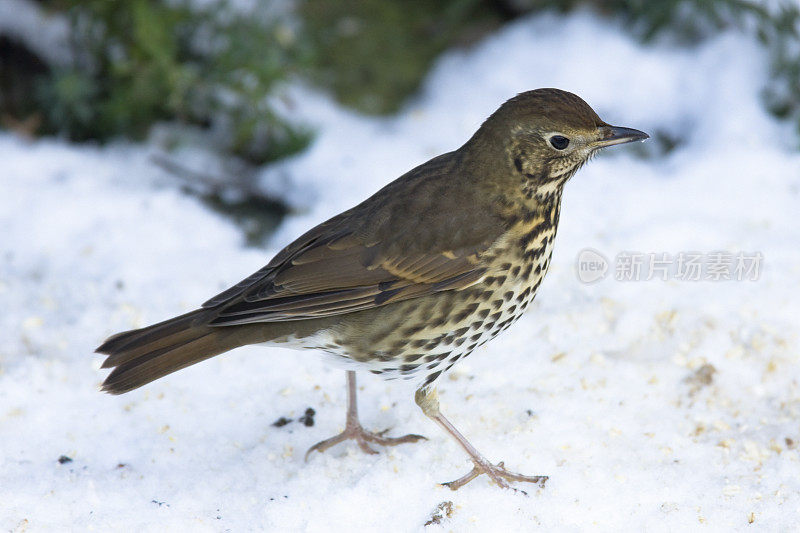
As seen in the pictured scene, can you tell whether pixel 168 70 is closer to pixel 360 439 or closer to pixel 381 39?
pixel 381 39

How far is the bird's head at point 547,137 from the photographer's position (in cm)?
333

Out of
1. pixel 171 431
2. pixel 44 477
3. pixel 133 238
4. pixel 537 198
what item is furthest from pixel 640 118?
pixel 44 477

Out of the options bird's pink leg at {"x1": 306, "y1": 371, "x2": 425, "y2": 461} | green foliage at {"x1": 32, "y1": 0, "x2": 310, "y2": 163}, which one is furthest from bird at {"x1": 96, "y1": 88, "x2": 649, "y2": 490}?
green foliage at {"x1": 32, "y1": 0, "x2": 310, "y2": 163}

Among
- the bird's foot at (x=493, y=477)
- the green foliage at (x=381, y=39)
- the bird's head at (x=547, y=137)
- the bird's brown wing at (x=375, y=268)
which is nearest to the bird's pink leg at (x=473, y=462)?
the bird's foot at (x=493, y=477)

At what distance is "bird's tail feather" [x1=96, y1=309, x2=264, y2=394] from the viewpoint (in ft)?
10.6

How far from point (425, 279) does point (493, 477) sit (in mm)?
757

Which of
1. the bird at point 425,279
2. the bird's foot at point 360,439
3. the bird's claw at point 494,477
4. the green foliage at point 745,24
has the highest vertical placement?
the green foliage at point 745,24

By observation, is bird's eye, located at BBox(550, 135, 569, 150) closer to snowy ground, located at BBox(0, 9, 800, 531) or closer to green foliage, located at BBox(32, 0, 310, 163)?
snowy ground, located at BBox(0, 9, 800, 531)

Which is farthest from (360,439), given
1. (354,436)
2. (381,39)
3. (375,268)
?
(381,39)

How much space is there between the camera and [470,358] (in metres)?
4.24

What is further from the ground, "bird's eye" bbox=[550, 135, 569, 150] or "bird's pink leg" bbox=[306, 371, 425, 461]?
"bird's eye" bbox=[550, 135, 569, 150]

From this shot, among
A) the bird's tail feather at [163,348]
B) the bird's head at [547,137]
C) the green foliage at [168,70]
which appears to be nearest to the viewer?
the bird's tail feather at [163,348]

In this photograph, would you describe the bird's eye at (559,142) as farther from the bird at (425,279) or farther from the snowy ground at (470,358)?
the snowy ground at (470,358)

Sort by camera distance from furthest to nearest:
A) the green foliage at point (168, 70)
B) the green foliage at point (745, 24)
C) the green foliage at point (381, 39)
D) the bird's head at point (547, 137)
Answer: the green foliage at point (381, 39), the green foliage at point (745, 24), the green foliage at point (168, 70), the bird's head at point (547, 137)
